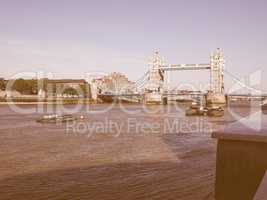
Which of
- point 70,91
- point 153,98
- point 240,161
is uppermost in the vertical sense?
point 70,91

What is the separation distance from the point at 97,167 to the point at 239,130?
22.4ft

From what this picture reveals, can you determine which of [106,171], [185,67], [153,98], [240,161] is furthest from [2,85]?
[240,161]

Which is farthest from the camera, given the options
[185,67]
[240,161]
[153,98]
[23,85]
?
[185,67]

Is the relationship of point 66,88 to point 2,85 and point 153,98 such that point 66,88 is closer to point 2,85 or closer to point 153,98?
point 2,85

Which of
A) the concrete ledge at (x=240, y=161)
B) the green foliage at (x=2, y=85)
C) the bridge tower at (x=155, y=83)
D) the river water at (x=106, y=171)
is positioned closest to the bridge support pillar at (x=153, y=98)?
the bridge tower at (x=155, y=83)

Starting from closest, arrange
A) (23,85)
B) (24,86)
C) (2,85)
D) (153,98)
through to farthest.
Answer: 1. (2,85)
2. (153,98)
3. (23,85)
4. (24,86)

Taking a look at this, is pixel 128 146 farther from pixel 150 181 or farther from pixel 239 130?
pixel 239 130

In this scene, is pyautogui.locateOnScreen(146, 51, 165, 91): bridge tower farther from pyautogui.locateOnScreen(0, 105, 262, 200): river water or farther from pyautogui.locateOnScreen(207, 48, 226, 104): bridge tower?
pyautogui.locateOnScreen(0, 105, 262, 200): river water

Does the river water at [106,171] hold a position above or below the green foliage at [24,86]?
below

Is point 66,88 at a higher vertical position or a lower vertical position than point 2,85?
lower

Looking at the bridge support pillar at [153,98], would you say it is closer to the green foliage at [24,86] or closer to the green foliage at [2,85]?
the green foliage at [24,86]

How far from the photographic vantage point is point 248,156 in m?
2.59

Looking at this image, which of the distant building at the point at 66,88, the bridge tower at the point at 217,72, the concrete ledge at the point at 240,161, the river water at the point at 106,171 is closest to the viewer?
the concrete ledge at the point at 240,161

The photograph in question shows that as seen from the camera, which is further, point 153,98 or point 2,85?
point 153,98
